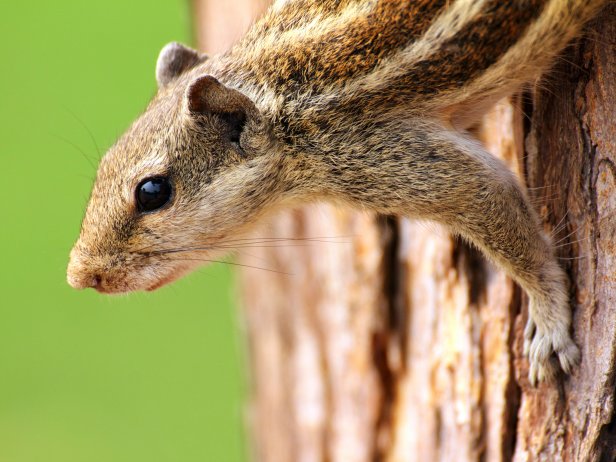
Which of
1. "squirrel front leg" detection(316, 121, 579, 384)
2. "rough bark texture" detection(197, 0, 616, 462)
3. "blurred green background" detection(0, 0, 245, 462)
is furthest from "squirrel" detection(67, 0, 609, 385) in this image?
"blurred green background" detection(0, 0, 245, 462)

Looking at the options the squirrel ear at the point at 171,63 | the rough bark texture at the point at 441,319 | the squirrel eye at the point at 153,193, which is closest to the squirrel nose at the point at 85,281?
the squirrel eye at the point at 153,193

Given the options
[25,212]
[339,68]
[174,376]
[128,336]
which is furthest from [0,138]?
[339,68]

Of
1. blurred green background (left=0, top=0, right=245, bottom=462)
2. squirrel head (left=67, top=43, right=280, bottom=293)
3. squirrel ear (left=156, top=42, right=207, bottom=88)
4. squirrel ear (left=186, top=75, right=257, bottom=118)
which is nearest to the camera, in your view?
squirrel ear (left=186, top=75, right=257, bottom=118)

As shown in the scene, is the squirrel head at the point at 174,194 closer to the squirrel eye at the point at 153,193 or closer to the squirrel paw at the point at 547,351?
the squirrel eye at the point at 153,193

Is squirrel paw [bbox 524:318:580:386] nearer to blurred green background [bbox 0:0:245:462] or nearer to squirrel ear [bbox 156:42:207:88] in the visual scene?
squirrel ear [bbox 156:42:207:88]

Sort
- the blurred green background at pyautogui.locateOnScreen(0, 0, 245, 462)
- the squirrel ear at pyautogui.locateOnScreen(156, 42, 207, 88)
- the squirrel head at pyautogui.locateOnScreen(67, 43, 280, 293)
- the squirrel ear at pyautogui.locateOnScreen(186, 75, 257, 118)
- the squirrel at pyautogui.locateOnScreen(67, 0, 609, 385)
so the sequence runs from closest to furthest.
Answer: the squirrel at pyautogui.locateOnScreen(67, 0, 609, 385) → the squirrel ear at pyautogui.locateOnScreen(186, 75, 257, 118) → the squirrel head at pyautogui.locateOnScreen(67, 43, 280, 293) → the squirrel ear at pyautogui.locateOnScreen(156, 42, 207, 88) → the blurred green background at pyautogui.locateOnScreen(0, 0, 245, 462)

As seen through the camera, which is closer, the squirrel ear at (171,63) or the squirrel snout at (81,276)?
the squirrel snout at (81,276)
